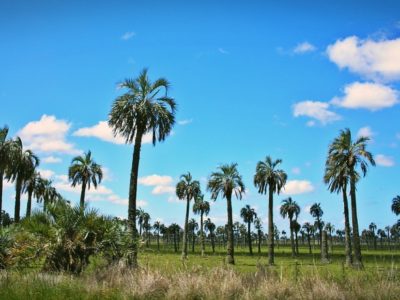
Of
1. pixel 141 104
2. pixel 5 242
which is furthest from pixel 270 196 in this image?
pixel 5 242

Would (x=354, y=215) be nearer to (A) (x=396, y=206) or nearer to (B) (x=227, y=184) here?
(B) (x=227, y=184)

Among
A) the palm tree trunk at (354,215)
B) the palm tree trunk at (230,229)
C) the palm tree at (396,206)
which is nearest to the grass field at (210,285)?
the palm tree trunk at (354,215)

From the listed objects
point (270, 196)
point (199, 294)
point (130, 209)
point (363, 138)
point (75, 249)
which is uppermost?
point (363, 138)

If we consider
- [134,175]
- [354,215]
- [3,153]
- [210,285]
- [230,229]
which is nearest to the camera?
[210,285]

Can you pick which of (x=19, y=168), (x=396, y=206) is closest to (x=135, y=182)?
(x=19, y=168)

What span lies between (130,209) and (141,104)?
6.12 meters

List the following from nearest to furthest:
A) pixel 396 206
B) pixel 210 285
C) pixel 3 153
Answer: pixel 210 285
pixel 3 153
pixel 396 206

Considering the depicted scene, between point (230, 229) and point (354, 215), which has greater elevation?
point (354, 215)

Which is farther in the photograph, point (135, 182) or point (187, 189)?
point (187, 189)

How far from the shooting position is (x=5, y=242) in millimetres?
15562

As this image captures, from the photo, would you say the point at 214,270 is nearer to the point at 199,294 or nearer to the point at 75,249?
the point at 199,294

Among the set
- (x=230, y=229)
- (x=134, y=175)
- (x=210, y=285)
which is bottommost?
(x=210, y=285)

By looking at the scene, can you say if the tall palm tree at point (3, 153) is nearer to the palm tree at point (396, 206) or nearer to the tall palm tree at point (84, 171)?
the tall palm tree at point (84, 171)

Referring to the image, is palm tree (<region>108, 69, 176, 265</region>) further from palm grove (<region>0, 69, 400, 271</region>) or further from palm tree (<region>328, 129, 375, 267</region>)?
palm tree (<region>328, 129, 375, 267</region>)
